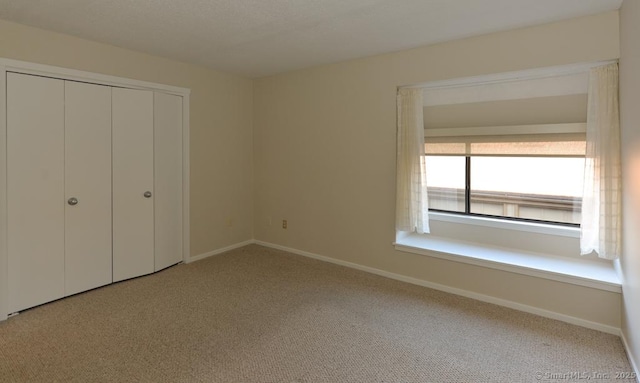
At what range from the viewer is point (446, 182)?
13.0 feet

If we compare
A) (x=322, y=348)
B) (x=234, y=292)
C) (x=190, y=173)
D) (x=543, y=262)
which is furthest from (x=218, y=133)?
(x=543, y=262)

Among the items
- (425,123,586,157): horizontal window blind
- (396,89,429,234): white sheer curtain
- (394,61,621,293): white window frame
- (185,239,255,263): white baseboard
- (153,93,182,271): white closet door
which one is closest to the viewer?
(394,61,621,293): white window frame

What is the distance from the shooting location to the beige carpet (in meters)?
2.19

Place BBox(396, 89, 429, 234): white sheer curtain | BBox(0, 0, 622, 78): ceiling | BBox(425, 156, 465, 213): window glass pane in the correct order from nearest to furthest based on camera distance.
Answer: BBox(0, 0, 622, 78): ceiling → BBox(396, 89, 429, 234): white sheer curtain → BBox(425, 156, 465, 213): window glass pane

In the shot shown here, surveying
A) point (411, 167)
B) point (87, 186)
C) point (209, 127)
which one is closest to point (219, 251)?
point (209, 127)

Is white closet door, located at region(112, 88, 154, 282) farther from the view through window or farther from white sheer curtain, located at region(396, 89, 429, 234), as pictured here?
the view through window

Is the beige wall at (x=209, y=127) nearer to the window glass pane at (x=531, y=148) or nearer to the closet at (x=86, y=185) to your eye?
the closet at (x=86, y=185)

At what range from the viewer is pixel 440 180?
13.1 ft

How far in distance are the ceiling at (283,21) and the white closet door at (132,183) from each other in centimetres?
64

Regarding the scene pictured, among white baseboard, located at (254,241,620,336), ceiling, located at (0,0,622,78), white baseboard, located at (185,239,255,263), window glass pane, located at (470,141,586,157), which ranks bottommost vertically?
white baseboard, located at (254,241,620,336)

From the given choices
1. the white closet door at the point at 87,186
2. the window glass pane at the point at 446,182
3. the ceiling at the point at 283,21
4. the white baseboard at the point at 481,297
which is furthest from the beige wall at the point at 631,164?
the white closet door at the point at 87,186

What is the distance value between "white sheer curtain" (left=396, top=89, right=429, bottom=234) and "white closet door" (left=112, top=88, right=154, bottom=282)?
2765 mm

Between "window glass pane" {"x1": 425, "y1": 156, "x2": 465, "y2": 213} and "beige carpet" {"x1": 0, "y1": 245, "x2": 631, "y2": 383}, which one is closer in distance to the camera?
"beige carpet" {"x1": 0, "y1": 245, "x2": 631, "y2": 383}

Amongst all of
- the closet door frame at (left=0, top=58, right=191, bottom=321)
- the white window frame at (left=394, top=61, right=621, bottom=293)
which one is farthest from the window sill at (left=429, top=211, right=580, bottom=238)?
the closet door frame at (left=0, top=58, right=191, bottom=321)
